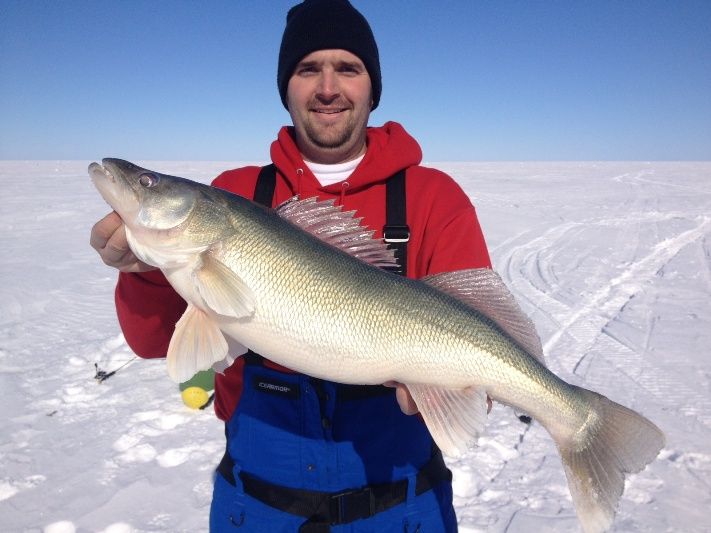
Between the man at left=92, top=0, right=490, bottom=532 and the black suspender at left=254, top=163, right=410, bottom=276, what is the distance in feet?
0.10

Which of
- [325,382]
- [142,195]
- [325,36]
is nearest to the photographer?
[142,195]

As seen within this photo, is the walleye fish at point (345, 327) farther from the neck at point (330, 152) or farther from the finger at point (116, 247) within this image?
the neck at point (330, 152)

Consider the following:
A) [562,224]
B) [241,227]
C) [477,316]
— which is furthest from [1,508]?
[562,224]

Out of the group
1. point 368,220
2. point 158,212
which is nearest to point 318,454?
point 368,220

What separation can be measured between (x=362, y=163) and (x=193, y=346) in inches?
45.1

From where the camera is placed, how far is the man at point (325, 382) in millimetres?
1961

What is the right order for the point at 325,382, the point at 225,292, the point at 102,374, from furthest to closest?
the point at 102,374, the point at 325,382, the point at 225,292

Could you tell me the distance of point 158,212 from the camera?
187 centimetres

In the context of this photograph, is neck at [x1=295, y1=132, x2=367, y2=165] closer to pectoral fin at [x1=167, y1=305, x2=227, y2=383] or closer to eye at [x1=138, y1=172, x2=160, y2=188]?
eye at [x1=138, y1=172, x2=160, y2=188]

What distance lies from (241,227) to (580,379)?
364cm

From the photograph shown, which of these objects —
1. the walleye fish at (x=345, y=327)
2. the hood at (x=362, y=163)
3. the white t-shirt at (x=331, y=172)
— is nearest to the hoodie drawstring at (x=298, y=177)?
the hood at (x=362, y=163)

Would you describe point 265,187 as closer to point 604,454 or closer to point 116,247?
point 116,247

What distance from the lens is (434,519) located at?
204 cm

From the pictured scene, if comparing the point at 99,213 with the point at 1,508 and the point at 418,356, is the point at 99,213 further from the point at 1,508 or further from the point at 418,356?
the point at 418,356
